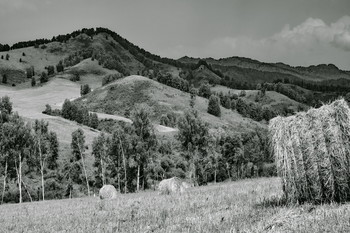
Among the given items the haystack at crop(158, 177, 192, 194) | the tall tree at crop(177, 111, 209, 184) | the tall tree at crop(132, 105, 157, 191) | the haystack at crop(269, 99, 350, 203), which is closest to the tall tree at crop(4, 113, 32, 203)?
the tall tree at crop(132, 105, 157, 191)

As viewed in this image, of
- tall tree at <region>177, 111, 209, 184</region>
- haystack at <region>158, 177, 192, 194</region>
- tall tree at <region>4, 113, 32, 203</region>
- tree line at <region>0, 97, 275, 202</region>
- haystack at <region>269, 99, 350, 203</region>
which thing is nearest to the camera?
haystack at <region>269, 99, 350, 203</region>

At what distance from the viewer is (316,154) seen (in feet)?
33.8

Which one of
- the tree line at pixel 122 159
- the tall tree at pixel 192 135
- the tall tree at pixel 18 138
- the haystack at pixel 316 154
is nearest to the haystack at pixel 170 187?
the haystack at pixel 316 154

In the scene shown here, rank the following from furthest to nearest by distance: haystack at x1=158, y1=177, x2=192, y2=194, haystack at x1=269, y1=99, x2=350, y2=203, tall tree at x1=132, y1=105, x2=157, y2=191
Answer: tall tree at x1=132, y1=105, x2=157, y2=191 → haystack at x1=158, y1=177, x2=192, y2=194 → haystack at x1=269, y1=99, x2=350, y2=203

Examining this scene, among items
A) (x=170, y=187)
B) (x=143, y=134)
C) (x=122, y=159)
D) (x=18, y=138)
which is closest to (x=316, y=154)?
(x=170, y=187)

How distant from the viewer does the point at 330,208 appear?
9242 mm

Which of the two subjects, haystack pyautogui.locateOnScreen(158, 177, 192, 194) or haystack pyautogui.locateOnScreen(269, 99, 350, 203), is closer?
haystack pyautogui.locateOnScreen(269, 99, 350, 203)

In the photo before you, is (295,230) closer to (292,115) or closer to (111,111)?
(292,115)

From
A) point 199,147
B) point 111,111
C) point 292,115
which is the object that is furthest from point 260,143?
point 111,111

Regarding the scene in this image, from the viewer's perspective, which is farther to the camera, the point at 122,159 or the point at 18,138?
the point at 122,159

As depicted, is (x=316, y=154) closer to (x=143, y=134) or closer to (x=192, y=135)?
(x=192, y=135)

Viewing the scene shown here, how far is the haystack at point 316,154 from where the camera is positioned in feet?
33.1

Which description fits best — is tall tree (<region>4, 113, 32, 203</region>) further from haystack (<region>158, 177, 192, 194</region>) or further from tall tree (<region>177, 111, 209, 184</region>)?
haystack (<region>158, 177, 192, 194</region>)

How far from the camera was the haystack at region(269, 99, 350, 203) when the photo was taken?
10094 millimetres
